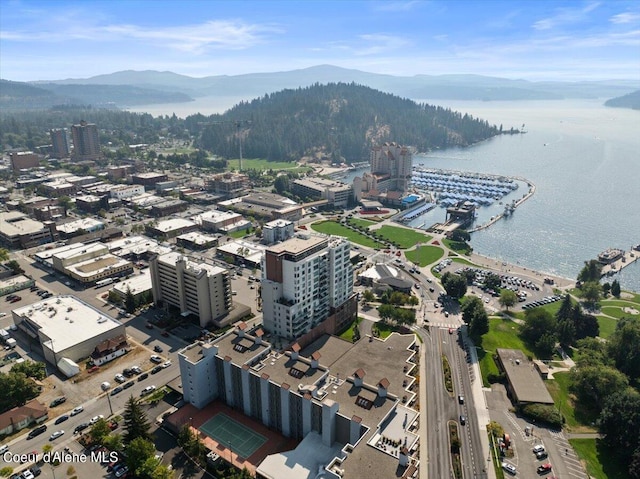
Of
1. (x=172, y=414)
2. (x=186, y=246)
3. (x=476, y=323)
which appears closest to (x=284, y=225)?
(x=186, y=246)

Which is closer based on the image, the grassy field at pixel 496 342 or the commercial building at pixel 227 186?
the grassy field at pixel 496 342

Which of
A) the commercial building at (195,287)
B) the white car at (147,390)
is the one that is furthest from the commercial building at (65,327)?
the white car at (147,390)

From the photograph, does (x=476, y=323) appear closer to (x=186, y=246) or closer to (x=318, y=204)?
(x=186, y=246)

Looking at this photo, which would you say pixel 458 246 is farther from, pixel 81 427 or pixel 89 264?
pixel 81 427

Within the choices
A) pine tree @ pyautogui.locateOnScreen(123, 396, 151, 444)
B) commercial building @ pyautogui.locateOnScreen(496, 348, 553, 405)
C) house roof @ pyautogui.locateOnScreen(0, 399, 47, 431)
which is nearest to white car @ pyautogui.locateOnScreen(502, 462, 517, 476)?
commercial building @ pyautogui.locateOnScreen(496, 348, 553, 405)

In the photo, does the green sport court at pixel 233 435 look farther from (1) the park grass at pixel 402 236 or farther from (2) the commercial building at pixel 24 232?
(2) the commercial building at pixel 24 232

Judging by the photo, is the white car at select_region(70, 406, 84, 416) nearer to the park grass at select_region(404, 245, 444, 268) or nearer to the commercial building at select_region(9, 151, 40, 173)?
the park grass at select_region(404, 245, 444, 268)
